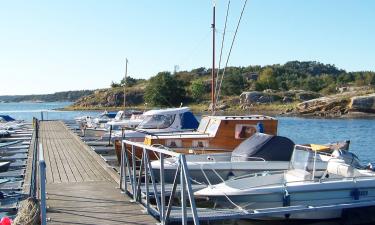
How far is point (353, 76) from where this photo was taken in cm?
13088

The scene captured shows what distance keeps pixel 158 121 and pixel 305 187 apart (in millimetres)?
14757

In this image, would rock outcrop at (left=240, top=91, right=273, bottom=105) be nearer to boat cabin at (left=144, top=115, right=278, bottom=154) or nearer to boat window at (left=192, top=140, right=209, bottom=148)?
boat cabin at (left=144, top=115, right=278, bottom=154)

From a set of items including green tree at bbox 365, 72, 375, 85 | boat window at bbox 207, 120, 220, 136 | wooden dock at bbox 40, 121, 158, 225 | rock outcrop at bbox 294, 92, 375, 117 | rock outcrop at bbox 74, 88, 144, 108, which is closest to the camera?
wooden dock at bbox 40, 121, 158, 225

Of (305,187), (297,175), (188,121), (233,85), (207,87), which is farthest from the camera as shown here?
(207,87)

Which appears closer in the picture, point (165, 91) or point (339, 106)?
point (339, 106)

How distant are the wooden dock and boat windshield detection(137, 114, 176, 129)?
684cm

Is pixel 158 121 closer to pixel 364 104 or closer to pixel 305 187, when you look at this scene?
pixel 305 187

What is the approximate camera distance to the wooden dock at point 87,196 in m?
10.1

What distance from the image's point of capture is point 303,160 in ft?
43.8

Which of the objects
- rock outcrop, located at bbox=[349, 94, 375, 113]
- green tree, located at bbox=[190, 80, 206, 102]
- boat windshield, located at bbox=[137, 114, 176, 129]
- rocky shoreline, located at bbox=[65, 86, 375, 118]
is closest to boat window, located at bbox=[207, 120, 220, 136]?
boat windshield, located at bbox=[137, 114, 176, 129]

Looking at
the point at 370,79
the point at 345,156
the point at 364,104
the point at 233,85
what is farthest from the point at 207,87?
the point at 345,156

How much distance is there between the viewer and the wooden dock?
10.1m

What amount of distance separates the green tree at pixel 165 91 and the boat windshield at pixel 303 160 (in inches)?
3257

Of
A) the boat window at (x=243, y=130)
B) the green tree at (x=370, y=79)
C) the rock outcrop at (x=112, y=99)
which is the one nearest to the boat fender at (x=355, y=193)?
the boat window at (x=243, y=130)
